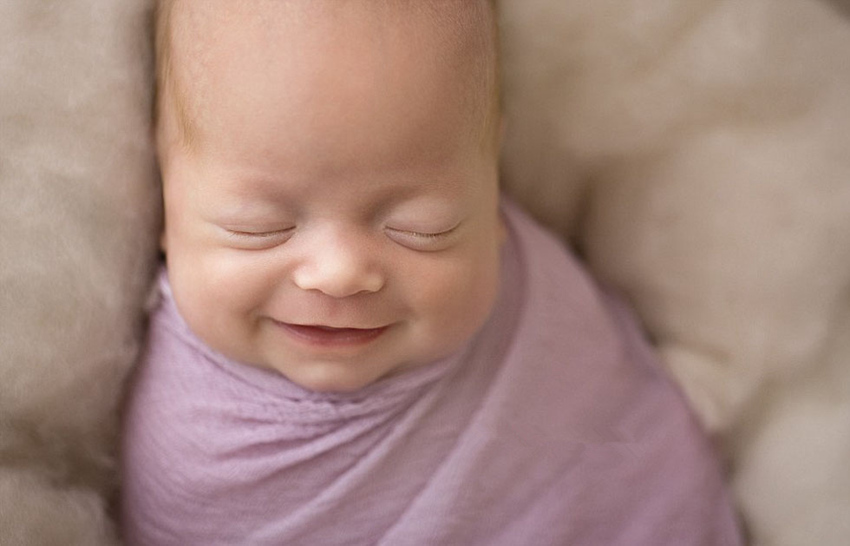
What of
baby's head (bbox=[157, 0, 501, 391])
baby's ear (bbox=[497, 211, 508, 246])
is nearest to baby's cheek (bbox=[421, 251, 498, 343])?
baby's head (bbox=[157, 0, 501, 391])

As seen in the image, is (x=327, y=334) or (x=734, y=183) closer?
(x=327, y=334)

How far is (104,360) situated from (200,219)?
0.23 metres

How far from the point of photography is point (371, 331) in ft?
3.12

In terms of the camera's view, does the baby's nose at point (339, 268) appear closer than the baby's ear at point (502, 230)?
Yes

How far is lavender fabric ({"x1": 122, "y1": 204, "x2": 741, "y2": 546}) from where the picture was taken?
1.02 m

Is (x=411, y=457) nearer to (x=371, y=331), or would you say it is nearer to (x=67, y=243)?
(x=371, y=331)

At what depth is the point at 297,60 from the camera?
0.80 m

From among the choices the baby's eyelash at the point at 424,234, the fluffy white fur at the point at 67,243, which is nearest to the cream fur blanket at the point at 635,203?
the fluffy white fur at the point at 67,243

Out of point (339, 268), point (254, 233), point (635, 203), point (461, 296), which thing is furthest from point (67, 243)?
point (635, 203)

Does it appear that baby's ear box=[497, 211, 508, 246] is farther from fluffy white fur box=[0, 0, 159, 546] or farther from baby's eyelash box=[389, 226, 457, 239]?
fluffy white fur box=[0, 0, 159, 546]

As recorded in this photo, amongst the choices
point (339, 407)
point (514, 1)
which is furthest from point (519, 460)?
point (514, 1)

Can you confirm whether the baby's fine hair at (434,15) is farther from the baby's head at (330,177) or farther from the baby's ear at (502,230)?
the baby's ear at (502,230)

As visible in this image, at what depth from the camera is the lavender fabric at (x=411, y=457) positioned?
1021 mm

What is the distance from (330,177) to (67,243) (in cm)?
35
